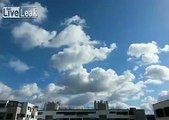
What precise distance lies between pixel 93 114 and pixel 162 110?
2132 inches

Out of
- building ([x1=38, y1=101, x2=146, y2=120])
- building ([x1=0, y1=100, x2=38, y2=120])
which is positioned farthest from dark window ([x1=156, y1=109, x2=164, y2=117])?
building ([x1=0, y1=100, x2=38, y2=120])

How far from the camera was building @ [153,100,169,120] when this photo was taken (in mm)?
56684

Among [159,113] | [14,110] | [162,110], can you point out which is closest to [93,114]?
[14,110]

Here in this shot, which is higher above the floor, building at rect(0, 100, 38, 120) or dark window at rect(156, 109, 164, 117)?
building at rect(0, 100, 38, 120)

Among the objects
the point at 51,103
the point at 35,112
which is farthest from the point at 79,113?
the point at 35,112

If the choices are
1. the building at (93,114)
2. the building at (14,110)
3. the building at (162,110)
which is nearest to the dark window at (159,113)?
the building at (162,110)

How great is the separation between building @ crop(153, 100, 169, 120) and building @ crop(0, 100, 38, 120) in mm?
48193

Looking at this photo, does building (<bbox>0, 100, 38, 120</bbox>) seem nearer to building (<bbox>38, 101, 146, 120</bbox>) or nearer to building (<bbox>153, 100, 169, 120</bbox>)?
building (<bbox>38, 101, 146, 120</bbox>)

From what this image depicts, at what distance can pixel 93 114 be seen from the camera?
108688 millimetres

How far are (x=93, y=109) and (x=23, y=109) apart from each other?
39.4m

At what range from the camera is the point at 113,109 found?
110 metres

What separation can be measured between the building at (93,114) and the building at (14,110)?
23.0 m

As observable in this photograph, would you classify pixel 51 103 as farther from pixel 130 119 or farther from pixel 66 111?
→ pixel 130 119

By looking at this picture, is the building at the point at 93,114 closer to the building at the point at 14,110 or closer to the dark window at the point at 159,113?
the building at the point at 14,110
